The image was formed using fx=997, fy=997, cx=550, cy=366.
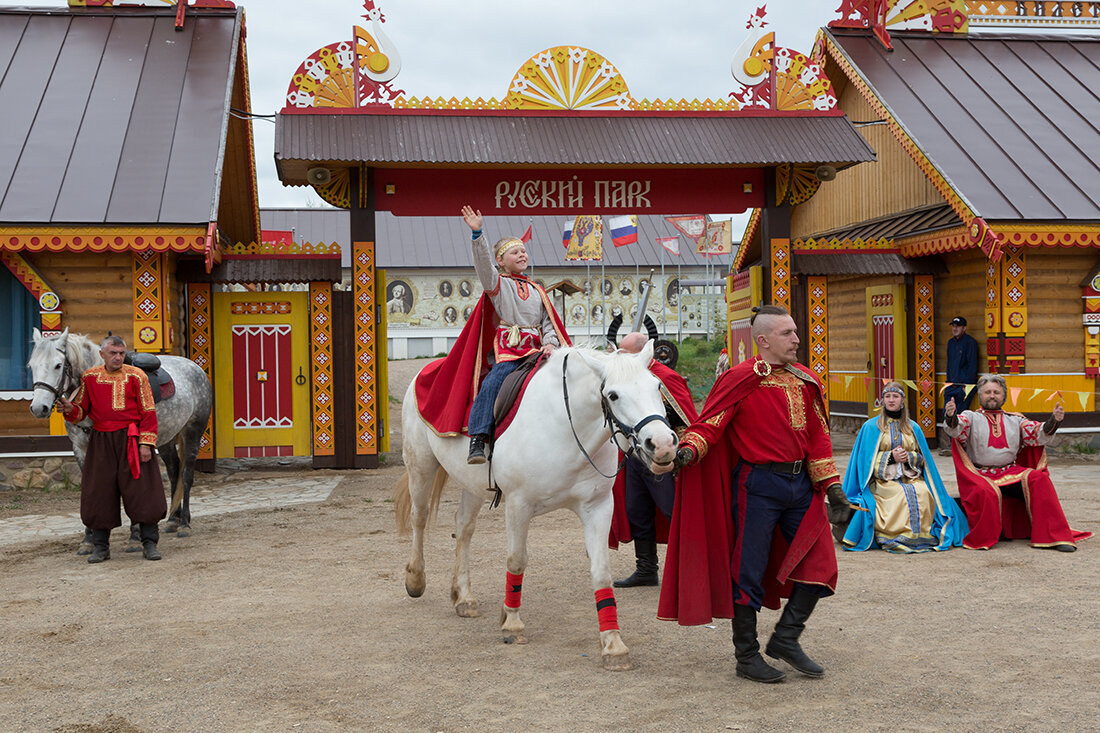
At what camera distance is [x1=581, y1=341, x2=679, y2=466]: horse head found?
4.33m

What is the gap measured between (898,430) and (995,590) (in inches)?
74.5

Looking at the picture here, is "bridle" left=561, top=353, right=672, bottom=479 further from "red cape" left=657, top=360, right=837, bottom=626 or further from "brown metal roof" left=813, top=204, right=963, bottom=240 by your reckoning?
"brown metal roof" left=813, top=204, right=963, bottom=240

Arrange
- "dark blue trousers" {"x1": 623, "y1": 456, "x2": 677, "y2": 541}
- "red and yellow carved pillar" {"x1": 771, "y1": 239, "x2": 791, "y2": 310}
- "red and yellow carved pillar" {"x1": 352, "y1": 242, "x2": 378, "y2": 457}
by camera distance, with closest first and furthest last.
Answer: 1. "dark blue trousers" {"x1": 623, "y1": 456, "x2": 677, "y2": 541}
2. "red and yellow carved pillar" {"x1": 352, "y1": 242, "x2": 378, "y2": 457}
3. "red and yellow carved pillar" {"x1": 771, "y1": 239, "x2": 791, "y2": 310}

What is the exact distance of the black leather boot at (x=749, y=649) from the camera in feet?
15.3

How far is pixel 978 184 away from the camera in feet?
43.5

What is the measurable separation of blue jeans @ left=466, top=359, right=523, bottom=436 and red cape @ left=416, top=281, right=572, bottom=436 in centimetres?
15

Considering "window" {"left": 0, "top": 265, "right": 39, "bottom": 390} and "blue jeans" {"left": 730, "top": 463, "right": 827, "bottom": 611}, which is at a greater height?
"window" {"left": 0, "top": 265, "right": 39, "bottom": 390}

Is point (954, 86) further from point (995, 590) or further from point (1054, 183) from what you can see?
point (995, 590)

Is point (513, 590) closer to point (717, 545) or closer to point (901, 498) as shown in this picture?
point (717, 545)

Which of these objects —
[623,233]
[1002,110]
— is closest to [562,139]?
[1002,110]

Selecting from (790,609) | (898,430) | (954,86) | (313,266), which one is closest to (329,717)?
(790,609)

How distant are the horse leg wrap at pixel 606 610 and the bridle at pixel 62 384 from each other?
4957 millimetres

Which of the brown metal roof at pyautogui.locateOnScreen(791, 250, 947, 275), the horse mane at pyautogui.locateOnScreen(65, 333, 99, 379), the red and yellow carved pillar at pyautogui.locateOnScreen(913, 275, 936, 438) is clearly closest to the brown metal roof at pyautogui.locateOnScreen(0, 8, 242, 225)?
the horse mane at pyautogui.locateOnScreen(65, 333, 99, 379)

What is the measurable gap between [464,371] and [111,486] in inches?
141
